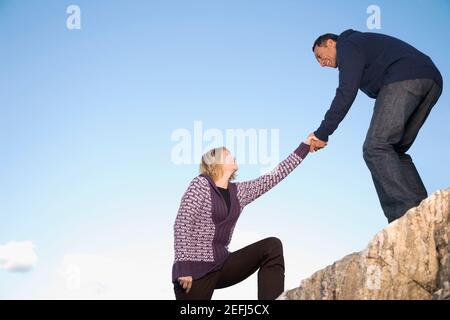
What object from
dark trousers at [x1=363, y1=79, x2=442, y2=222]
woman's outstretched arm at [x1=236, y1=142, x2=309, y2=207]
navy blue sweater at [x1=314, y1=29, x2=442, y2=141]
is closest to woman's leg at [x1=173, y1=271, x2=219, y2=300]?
woman's outstretched arm at [x1=236, y1=142, x2=309, y2=207]

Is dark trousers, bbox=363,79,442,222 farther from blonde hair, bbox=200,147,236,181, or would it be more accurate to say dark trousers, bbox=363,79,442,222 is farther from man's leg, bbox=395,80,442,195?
blonde hair, bbox=200,147,236,181

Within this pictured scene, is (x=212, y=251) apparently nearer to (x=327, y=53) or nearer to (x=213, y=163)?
(x=213, y=163)

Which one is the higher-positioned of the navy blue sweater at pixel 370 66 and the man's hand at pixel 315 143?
the navy blue sweater at pixel 370 66

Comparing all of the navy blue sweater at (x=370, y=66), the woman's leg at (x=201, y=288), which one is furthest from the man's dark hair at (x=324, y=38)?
the woman's leg at (x=201, y=288)

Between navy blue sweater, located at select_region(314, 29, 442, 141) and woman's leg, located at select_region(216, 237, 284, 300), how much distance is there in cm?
197

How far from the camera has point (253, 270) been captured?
6.18 m

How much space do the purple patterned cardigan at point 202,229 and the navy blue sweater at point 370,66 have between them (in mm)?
1885

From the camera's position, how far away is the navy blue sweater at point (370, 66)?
6488 mm

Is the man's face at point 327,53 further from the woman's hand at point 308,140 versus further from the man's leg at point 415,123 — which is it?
the man's leg at point 415,123

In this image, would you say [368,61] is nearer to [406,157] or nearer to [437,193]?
[406,157]

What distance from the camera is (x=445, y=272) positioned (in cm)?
434
